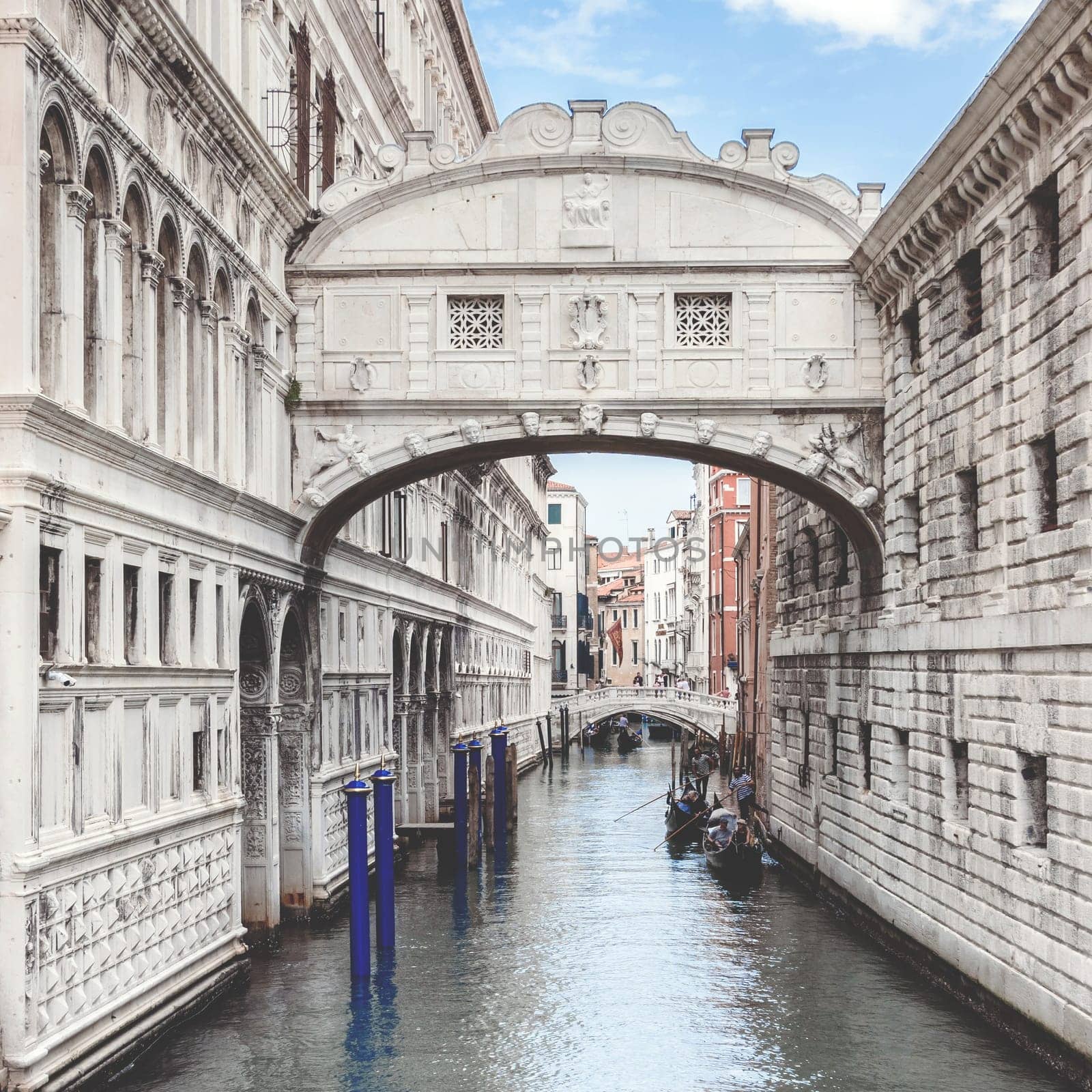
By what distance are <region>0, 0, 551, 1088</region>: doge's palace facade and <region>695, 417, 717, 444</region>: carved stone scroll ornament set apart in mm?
Result: 4012

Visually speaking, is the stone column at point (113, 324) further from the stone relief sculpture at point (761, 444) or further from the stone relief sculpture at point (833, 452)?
the stone relief sculpture at point (833, 452)

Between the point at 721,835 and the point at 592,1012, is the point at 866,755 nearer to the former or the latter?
the point at 721,835

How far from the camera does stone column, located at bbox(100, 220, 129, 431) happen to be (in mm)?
11859

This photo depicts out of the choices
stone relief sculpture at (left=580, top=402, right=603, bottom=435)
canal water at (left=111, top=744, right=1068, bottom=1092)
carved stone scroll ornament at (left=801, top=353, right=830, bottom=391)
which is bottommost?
canal water at (left=111, top=744, right=1068, bottom=1092)

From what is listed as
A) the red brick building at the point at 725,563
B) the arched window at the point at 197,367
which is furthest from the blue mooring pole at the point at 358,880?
the red brick building at the point at 725,563

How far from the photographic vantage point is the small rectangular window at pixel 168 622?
529 inches

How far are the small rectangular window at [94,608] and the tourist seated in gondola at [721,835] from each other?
43.4 ft

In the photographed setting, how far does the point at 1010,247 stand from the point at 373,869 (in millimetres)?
12378

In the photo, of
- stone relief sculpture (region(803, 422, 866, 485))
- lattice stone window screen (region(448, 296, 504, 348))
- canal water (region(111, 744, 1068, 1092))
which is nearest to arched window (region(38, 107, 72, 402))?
canal water (region(111, 744, 1068, 1092))

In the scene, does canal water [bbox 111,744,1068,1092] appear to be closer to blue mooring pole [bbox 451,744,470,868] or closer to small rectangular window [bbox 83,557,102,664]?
blue mooring pole [bbox 451,744,470,868]

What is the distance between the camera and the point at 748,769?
3722cm

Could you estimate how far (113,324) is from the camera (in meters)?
12.0

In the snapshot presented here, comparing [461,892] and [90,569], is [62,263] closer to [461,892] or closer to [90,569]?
[90,569]

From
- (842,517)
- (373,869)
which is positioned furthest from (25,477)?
(373,869)
